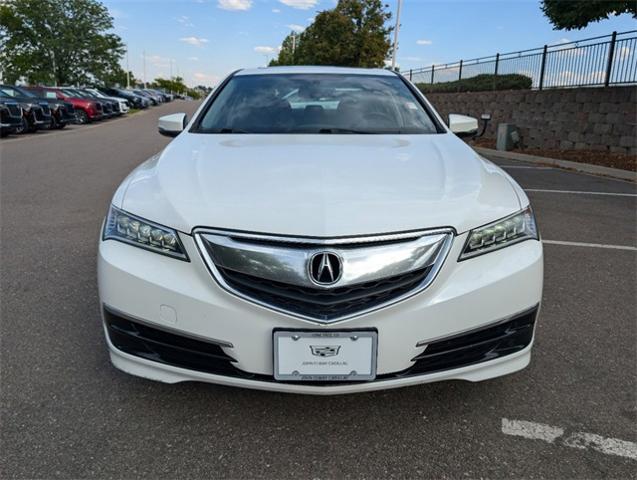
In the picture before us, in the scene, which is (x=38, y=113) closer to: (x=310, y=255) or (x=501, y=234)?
(x=310, y=255)

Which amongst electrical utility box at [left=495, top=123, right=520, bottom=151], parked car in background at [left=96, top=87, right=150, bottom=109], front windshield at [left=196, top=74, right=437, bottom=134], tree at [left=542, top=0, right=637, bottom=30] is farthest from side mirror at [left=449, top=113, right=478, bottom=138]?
parked car in background at [left=96, top=87, right=150, bottom=109]

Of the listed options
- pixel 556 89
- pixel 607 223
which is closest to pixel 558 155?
pixel 556 89

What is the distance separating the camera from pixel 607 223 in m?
5.43

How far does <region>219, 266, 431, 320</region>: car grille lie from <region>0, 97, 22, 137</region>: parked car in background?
48.3 feet

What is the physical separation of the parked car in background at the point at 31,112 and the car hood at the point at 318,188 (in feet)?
48.4

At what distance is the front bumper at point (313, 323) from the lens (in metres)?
1.70

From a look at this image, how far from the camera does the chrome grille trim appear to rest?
1664 mm

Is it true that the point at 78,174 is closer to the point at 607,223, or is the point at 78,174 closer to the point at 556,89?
the point at 607,223

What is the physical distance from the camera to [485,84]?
1780 cm

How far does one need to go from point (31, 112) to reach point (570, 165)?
1446 centimetres

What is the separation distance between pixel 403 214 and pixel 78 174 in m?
7.70

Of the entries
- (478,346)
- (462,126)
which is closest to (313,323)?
(478,346)

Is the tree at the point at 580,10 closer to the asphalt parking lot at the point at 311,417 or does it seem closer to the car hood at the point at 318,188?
the asphalt parking lot at the point at 311,417

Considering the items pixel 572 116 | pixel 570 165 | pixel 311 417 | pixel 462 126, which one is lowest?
pixel 311 417
